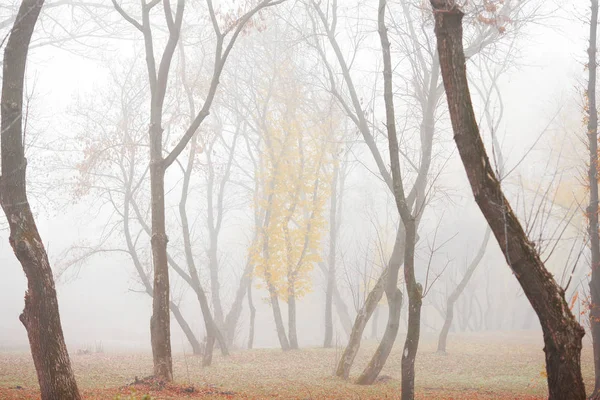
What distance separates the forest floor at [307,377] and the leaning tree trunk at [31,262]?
843 mm

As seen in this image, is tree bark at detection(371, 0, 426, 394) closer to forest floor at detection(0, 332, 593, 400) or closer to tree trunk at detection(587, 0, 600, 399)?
forest floor at detection(0, 332, 593, 400)

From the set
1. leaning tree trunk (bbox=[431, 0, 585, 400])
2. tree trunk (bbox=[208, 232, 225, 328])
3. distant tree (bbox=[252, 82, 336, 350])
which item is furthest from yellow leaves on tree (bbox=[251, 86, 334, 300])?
leaning tree trunk (bbox=[431, 0, 585, 400])

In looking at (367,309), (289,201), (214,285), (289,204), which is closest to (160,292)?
(367,309)

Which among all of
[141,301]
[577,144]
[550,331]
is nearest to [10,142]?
[550,331]

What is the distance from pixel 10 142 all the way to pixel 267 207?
40.0 ft

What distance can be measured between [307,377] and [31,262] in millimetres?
8304

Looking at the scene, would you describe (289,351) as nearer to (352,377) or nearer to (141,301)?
(352,377)

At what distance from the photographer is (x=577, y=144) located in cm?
2692

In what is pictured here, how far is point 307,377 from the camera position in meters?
12.5

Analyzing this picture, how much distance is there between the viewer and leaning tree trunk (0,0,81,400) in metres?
5.76

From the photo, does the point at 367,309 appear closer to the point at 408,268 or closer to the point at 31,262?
the point at 408,268

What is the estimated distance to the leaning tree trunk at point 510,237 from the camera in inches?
192

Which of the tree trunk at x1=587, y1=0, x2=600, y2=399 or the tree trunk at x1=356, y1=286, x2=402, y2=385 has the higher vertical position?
the tree trunk at x1=587, y1=0, x2=600, y2=399

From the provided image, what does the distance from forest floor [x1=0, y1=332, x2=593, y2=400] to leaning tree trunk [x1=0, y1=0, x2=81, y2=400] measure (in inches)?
33.2
